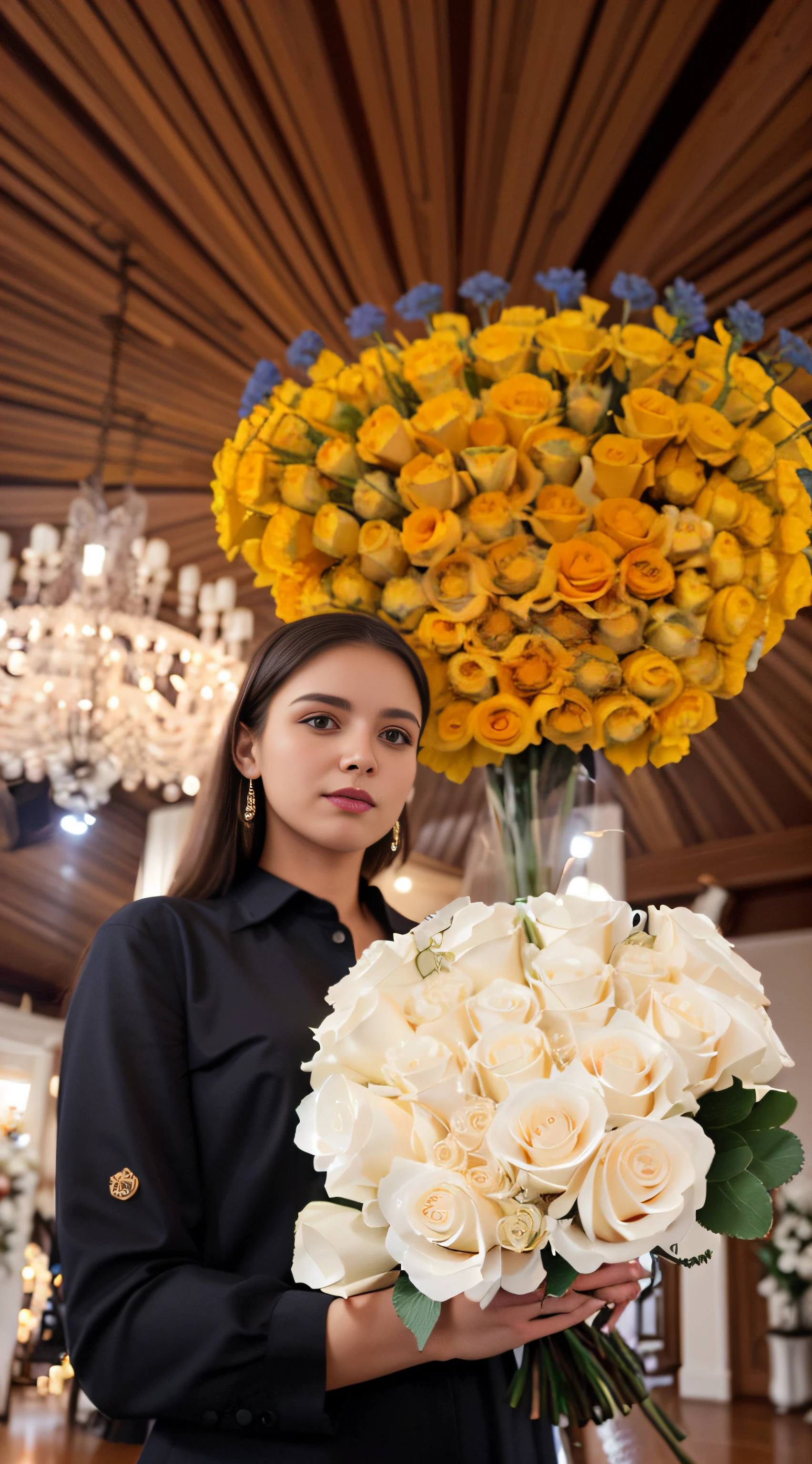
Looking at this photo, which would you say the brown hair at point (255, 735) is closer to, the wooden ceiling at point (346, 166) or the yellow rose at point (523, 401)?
the yellow rose at point (523, 401)

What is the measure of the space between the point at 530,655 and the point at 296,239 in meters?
1.90

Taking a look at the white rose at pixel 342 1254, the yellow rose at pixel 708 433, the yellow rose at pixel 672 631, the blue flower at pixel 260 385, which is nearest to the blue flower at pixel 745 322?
the yellow rose at pixel 708 433

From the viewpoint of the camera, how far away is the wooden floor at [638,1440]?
417 centimetres

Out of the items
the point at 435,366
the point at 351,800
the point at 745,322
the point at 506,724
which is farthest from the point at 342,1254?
the point at 745,322

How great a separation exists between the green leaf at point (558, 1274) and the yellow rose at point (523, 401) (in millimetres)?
821

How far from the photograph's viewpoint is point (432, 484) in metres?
1.17

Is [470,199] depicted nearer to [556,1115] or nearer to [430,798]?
[556,1115]

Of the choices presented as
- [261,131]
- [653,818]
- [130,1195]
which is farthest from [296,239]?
[653,818]

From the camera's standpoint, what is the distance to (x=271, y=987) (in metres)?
1.05

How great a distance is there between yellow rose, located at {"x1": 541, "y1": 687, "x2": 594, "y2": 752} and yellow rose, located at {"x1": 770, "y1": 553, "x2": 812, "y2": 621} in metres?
0.27

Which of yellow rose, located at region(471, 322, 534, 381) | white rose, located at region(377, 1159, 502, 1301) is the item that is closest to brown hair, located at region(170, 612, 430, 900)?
yellow rose, located at region(471, 322, 534, 381)

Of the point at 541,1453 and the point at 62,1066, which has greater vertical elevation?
the point at 62,1066

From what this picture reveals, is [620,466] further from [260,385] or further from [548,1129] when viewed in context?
[548,1129]

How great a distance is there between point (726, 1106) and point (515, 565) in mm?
607
